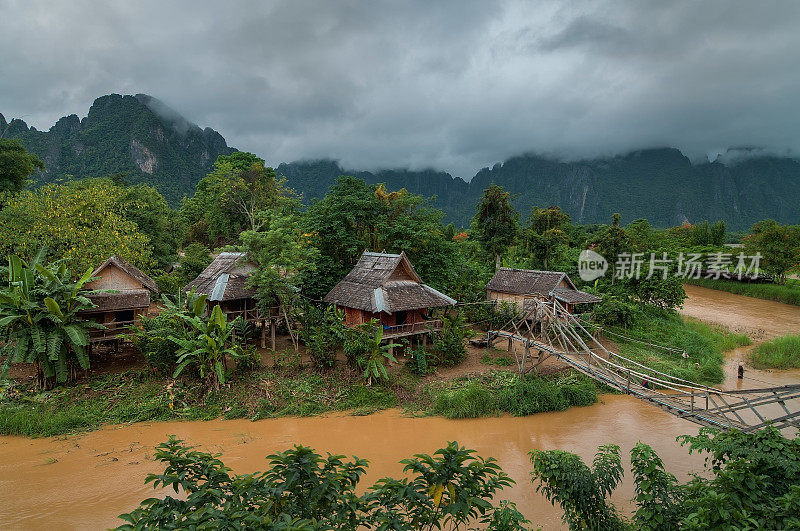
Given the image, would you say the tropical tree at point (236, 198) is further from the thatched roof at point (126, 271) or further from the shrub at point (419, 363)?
the shrub at point (419, 363)

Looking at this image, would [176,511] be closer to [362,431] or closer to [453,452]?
[453,452]

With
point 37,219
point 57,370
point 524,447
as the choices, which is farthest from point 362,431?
point 37,219

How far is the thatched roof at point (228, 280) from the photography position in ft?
41.6

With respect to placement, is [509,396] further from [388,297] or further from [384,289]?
[384,289]

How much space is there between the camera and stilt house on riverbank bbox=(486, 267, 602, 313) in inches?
640

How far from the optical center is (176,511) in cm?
313

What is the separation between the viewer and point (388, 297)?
496 inches

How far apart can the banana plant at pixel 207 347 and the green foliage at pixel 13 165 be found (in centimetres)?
1271

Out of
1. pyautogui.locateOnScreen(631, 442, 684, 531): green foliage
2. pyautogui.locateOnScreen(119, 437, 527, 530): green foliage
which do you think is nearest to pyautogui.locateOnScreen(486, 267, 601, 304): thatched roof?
pyautogui.locateOnScreen(631, 442, 684, 531): green foliage

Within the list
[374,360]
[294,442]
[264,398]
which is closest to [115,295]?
[264,398]

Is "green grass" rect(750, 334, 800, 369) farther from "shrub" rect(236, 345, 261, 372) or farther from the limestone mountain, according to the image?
the limestone mountain

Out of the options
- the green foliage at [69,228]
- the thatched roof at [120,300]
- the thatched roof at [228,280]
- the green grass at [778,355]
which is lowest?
the green grass at [778,355]

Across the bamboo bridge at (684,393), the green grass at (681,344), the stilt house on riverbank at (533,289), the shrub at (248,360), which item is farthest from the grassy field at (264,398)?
the stilt house on riverbank at (533,289)

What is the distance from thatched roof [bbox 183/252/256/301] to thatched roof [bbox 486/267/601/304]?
10.0 metres
